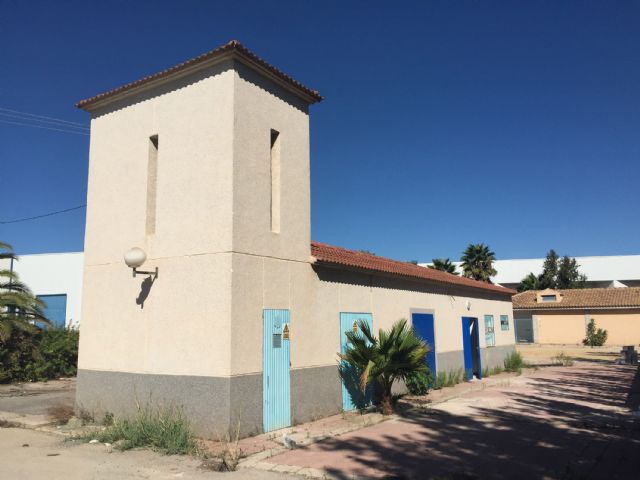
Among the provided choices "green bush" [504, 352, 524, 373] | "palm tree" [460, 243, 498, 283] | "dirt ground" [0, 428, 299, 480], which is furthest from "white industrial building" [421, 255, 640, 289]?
"dirt ground" [0, 428, 299, 480]

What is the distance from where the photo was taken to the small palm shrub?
42.3 metres

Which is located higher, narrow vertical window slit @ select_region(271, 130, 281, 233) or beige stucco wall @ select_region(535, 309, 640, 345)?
narrow vertical window slit @ select_region(271, 130, 281, 233)

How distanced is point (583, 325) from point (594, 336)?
2.29 meters

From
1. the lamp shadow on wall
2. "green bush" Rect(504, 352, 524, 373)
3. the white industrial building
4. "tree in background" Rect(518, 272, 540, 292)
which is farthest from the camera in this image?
the white industrial building

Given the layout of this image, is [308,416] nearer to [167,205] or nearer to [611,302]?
[167,205]

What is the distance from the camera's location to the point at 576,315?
148 feet

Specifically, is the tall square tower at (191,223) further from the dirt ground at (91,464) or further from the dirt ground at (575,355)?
the dirt ground at (575,355)

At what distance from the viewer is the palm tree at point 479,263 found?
168ft

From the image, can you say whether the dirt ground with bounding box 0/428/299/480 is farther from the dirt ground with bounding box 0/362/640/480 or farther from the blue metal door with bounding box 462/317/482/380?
the blue metal door with bounding box 462/317/482/380

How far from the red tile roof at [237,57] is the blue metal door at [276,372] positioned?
4946 mm

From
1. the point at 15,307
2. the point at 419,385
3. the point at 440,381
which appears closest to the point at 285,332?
the point at 419,385

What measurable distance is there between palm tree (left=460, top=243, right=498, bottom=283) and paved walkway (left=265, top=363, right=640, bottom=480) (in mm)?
37979

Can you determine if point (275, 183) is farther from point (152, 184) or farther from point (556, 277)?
point (556, 277)

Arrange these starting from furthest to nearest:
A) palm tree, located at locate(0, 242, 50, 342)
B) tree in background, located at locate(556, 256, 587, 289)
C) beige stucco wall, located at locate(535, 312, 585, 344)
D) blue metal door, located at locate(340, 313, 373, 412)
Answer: tree in background, located at locate(556, 256, 587, 289) < beige stucco wall, located at locate(535, 312, 585, 344) < palm tree, located at locate(0, 242, 50, 342) < blue metal door, located at locate(340, 313, 373, 412)
